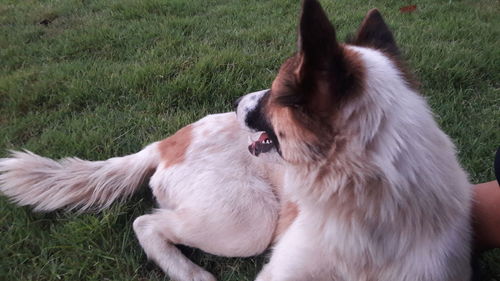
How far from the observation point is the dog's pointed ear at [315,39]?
1422mm

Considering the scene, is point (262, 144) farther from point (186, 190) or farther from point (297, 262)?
point (186, 190)

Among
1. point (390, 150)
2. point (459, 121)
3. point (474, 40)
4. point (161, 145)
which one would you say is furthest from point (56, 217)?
point (474, 40)

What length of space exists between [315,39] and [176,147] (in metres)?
1.48

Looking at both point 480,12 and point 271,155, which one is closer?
point 271,155

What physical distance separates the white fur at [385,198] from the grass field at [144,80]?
2.21ft

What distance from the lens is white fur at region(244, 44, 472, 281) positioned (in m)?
1.60

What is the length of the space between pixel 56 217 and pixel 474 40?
4.37 m

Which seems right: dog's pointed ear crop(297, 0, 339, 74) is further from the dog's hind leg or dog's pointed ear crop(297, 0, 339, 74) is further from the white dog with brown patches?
the dog's hind leg

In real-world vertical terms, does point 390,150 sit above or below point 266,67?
above

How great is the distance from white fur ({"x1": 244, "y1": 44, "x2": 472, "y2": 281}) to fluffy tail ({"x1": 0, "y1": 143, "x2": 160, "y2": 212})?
3.99 feet

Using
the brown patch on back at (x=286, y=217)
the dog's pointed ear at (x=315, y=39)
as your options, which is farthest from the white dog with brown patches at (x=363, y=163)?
the brown patch on back at (x=286, y=217)

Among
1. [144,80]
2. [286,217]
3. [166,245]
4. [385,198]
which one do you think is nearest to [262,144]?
[286,217]

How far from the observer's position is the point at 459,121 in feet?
11.6

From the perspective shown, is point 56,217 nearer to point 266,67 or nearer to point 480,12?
point 266,67
